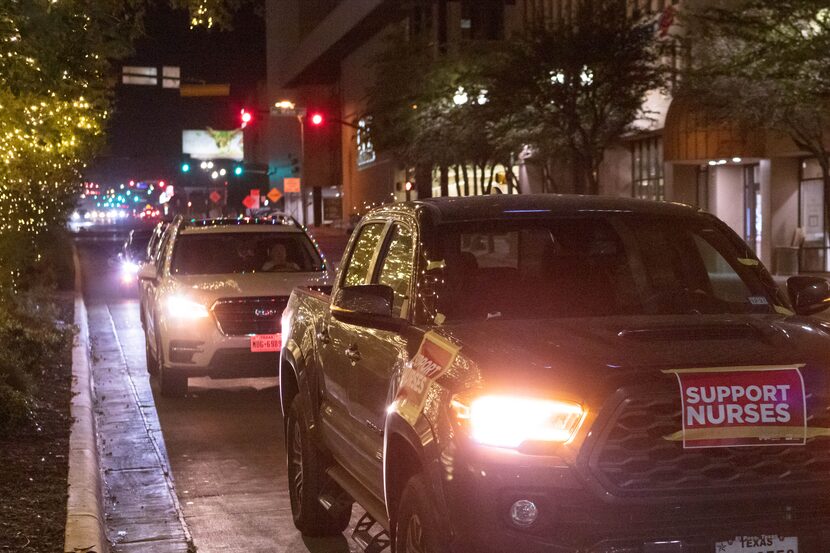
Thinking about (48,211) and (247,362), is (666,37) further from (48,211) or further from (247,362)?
(247,362)

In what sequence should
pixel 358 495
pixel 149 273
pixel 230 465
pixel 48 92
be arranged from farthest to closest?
pixel 149 273 < pixel 48 92 < pixel 230 465 < pixel 358 495

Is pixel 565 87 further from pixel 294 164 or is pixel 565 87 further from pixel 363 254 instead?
pixel 294 164

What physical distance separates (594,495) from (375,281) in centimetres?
251

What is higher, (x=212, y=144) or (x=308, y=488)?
(x=212, y=144)

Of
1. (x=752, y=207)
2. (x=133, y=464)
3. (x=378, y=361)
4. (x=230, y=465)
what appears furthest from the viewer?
(x=752, y=207)

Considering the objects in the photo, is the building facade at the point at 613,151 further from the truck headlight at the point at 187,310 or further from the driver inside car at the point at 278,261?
the truck headlight at the point at 187,310

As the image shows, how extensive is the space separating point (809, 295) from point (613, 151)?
38.1 meters

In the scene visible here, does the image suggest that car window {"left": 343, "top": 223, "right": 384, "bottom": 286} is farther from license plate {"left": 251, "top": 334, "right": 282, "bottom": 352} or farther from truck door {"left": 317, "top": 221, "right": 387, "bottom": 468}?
license plate {"left": 251, "top": 334, "right": 282, "bottom": 352}

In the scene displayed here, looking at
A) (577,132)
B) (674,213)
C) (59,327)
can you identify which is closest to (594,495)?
(674,213)

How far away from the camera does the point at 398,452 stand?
5359 mm

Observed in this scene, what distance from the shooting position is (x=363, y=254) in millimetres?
7184

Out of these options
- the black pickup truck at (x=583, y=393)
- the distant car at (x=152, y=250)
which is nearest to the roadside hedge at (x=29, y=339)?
the distant car at (x=152, y=250)

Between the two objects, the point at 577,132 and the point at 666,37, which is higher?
the point at 666,37

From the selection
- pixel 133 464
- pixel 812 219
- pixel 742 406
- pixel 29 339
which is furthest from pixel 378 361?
pixel 812 219
